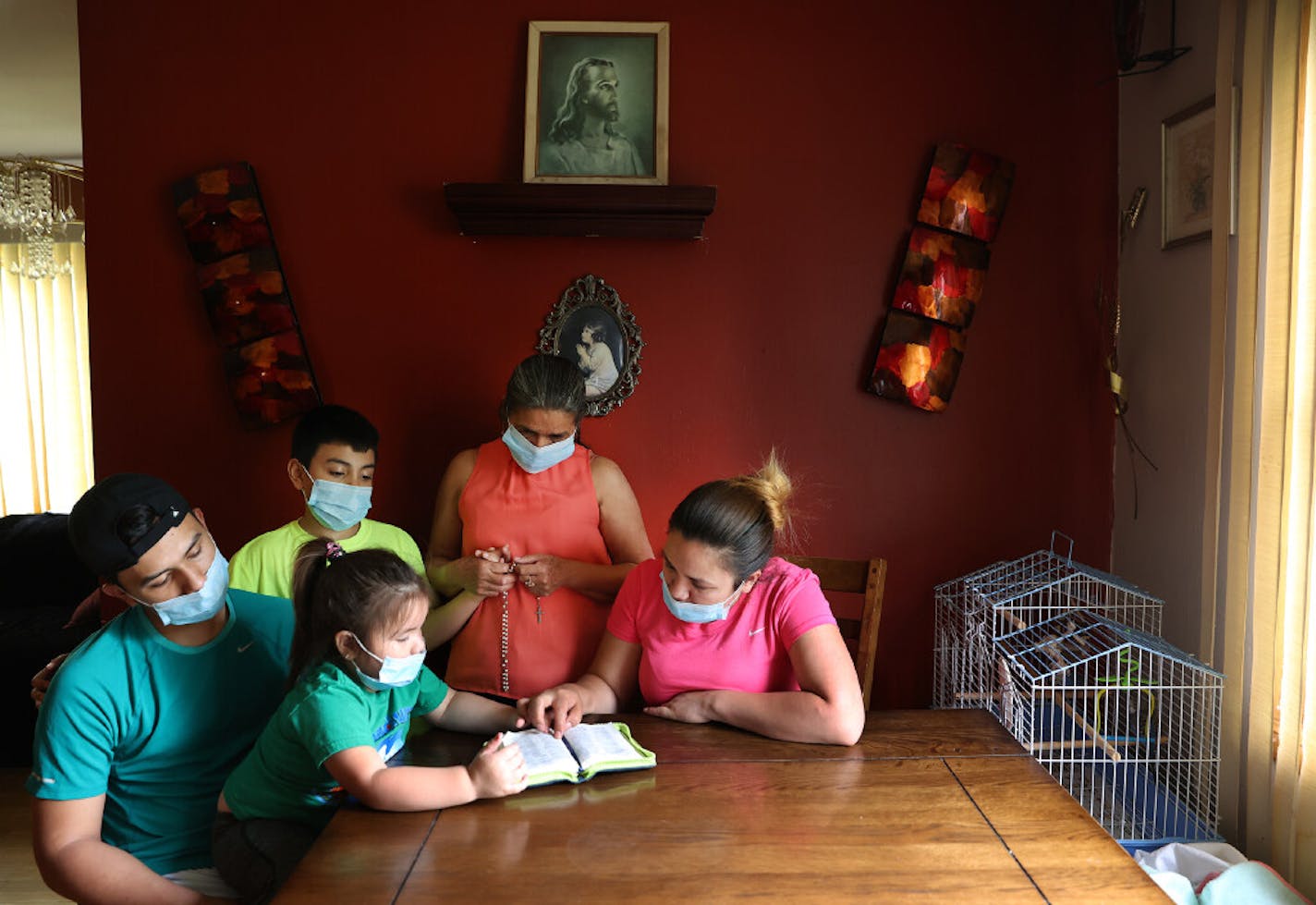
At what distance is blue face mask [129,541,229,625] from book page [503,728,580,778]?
536 millimetres

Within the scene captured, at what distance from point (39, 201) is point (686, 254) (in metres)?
3.63

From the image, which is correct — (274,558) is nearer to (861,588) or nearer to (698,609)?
(698,609)

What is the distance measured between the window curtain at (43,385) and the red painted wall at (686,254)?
413 cm

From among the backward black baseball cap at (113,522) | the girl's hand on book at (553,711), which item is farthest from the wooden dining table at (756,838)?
the backward black baseball cap at (113,522)

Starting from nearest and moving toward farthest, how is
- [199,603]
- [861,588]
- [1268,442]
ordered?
[199,603]
[1268,442]
[861,588]

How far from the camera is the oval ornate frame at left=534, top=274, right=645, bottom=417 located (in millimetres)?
2873

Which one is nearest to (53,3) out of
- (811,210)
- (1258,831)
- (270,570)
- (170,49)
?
(170,49)

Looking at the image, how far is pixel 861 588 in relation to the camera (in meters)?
2.48

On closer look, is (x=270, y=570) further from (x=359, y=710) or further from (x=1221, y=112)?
(x=1221, y=112)

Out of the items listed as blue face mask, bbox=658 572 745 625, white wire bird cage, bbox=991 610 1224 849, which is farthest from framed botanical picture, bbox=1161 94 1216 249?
blue face mask, bbox=658 572 745 625

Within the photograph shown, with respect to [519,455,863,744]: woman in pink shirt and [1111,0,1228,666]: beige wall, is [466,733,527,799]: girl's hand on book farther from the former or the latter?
[1111,0,1228,666]: beige wall

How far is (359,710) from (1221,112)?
2.21m

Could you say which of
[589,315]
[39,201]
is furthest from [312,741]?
[39,201]

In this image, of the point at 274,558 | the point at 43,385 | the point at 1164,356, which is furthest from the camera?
the point at 43,385
